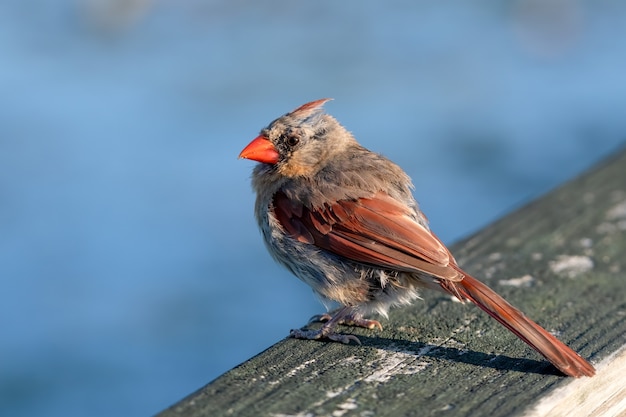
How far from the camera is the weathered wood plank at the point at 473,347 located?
2219 millimetres

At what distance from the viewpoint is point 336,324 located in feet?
9.49

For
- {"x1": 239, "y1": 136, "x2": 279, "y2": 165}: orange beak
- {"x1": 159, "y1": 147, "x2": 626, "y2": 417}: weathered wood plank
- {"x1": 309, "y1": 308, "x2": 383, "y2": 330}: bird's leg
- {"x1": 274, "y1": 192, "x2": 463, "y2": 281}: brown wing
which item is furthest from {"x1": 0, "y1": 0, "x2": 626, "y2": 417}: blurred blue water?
{"x1": 159, "y1": 147, "x2": 626, "y2": 417}: weathered wood plank

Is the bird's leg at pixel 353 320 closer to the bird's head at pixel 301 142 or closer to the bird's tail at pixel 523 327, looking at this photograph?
the bird's tail at pixel 523 327

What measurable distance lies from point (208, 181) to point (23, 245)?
1.17 meters

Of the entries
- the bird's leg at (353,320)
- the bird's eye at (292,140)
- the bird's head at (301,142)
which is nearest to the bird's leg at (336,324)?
the bird's leg at (353,320)

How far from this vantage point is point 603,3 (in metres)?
9.48

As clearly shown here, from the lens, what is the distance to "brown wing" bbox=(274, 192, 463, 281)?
2982mm

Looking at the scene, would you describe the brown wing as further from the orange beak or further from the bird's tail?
the orange beak

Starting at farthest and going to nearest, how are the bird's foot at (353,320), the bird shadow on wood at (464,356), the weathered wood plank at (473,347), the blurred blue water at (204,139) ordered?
the blurred blue water at (204,139)
the bird's foot at (353,320)
the bird shadow on wood at (464,356)
the weathered wood plank at (473,347)

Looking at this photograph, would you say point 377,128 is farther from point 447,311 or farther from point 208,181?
point 447,311

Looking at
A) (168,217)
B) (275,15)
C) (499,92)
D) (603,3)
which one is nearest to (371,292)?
(168,217)

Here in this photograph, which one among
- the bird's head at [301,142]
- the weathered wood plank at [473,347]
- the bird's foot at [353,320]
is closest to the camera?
the weathered wood plank at [473,347]

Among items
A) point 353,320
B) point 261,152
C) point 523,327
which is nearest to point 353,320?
point 353,320

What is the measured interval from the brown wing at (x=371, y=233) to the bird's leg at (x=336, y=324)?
170 millimetres
